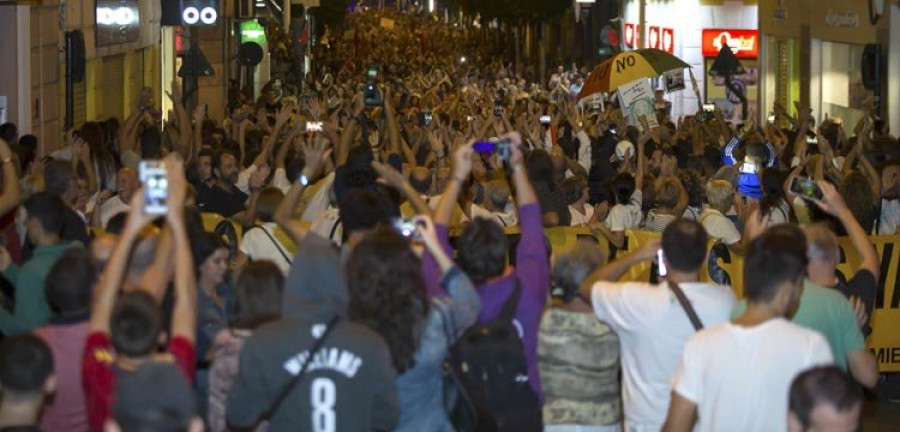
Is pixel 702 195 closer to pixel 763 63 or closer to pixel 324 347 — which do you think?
pixel 324 347

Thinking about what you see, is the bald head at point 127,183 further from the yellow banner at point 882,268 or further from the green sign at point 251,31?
the green sign at point 251,31

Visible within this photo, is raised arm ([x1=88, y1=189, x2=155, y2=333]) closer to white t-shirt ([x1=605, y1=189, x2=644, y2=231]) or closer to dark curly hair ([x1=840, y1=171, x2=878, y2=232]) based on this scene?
dark curly hair ([x1=840, y1=171, x2=878, y2=232])

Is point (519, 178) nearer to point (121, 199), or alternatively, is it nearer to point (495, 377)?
point (495, 377)

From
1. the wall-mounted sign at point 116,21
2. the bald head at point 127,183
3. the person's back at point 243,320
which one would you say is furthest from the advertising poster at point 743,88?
the person's back at point 243,320

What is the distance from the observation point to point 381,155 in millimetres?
15430

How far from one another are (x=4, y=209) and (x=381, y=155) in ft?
19.6

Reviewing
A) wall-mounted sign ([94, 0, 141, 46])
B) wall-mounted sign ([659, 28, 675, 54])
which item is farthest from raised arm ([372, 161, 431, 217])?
wall-mounted sign ([659, 28, 675, 54])

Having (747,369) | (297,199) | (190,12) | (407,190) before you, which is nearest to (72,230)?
(297,199)

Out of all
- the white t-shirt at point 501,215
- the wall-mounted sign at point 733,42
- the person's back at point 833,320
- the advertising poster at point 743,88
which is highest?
the wall-mounted sign at point 733,42

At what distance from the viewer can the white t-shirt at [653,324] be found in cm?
756

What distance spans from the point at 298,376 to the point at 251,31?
125ft

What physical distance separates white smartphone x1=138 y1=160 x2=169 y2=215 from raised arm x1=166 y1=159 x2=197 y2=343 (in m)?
0.04

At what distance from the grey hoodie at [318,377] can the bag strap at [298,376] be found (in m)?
0.01

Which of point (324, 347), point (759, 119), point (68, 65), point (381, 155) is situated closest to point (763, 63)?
point (759, 119)
